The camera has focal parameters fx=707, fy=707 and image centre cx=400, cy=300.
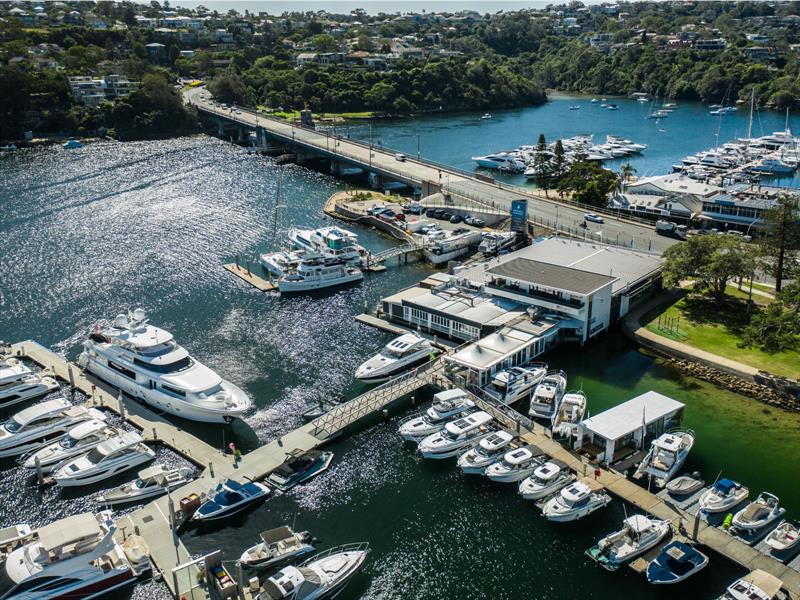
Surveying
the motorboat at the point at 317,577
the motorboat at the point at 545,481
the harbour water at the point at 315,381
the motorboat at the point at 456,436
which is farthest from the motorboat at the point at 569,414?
the motorboat at the point at 317,577

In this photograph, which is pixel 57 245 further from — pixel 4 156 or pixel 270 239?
pixel 4 156

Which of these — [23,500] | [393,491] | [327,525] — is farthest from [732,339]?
[23,500]

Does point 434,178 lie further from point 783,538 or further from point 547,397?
point 783,538

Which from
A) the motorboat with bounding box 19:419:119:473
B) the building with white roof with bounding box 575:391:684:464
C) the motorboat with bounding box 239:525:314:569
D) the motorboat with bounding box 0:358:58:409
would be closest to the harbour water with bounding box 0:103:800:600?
the motorboat with bounding box 239:525:314:569

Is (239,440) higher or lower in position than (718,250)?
lower

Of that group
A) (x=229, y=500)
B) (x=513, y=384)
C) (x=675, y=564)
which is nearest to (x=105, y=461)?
(x=229, y=500)

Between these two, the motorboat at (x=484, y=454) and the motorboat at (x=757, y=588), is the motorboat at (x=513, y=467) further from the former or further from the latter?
the motorboat at (x=757, y=588)
